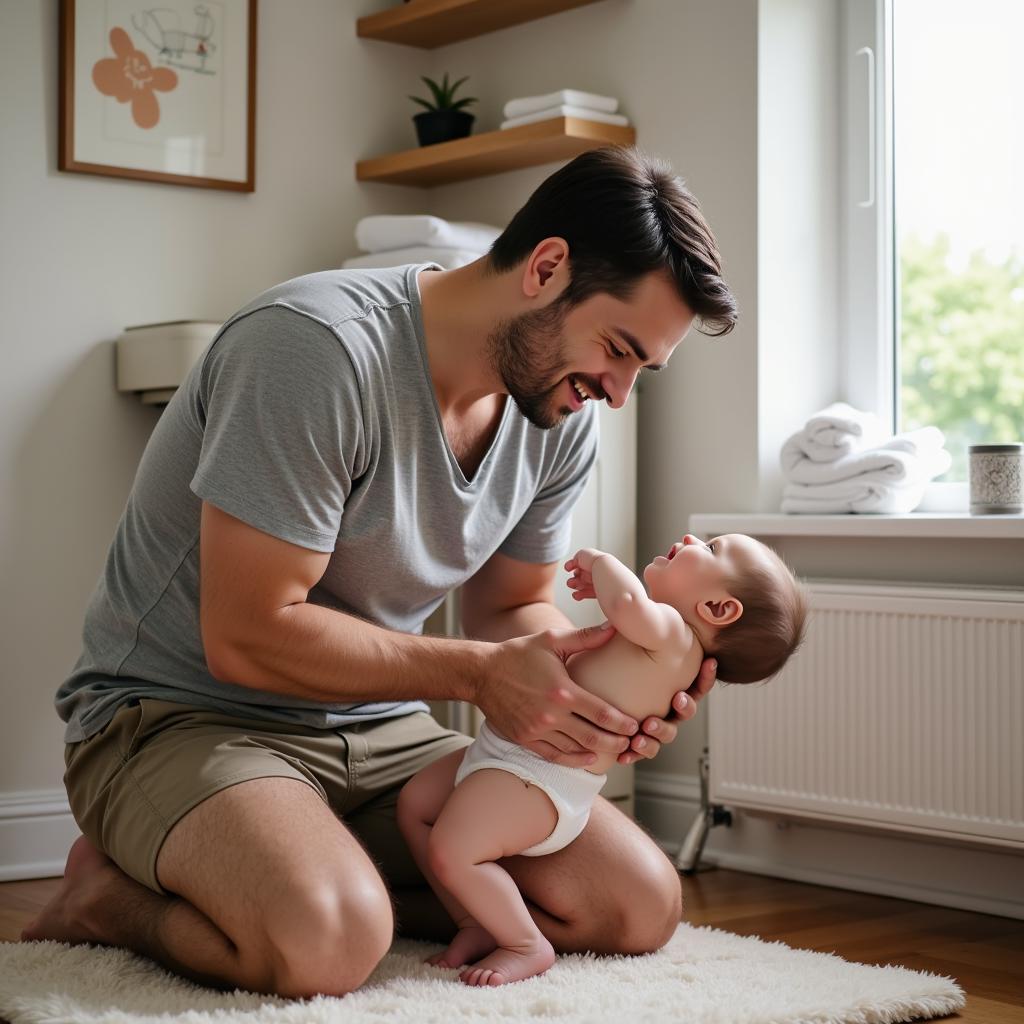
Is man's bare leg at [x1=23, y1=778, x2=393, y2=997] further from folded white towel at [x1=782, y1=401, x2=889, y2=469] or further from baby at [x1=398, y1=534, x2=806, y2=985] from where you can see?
folded white towel at [x1=782, y1=401, x2=889, y2=469]

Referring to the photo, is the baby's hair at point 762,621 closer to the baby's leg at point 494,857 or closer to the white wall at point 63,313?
the baby's leg at point 494,857

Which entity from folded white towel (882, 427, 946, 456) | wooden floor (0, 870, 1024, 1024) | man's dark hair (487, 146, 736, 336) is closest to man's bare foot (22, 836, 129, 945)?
wooden floor (0, 870, 1024, 1024)

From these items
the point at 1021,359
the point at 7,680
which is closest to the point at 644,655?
the point at 1021,359

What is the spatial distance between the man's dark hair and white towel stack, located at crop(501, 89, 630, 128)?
1171 mm

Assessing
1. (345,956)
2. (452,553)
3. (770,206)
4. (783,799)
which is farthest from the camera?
(770,206)

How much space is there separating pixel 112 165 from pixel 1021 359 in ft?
6.02

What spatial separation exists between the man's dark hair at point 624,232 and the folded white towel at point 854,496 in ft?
2.92

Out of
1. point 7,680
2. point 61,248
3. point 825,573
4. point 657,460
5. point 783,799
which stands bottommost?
point 783,799

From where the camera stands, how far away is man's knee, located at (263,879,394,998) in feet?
5.31

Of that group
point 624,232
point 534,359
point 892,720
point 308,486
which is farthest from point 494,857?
point 892,720

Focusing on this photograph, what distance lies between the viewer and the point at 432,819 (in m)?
1.95

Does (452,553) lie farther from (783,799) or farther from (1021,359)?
(1021,359)

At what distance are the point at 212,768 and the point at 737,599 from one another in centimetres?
68

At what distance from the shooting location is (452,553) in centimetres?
202
